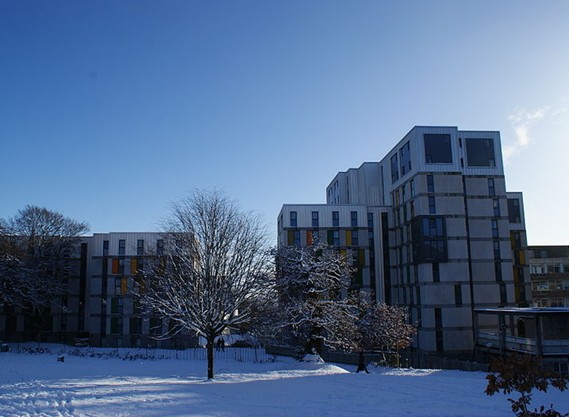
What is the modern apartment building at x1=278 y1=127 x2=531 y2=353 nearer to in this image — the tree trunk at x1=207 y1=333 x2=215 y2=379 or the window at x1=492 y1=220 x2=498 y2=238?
the window at x1=492 y1=220 x2=498 y2=238

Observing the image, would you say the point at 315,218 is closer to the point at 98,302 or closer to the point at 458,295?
the point at 458,295

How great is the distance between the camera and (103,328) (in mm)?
64312

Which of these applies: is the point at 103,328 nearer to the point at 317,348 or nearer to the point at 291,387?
the point at 317,348

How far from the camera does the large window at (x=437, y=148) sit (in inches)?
2101

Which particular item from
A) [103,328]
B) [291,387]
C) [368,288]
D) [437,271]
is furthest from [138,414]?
[103,328]

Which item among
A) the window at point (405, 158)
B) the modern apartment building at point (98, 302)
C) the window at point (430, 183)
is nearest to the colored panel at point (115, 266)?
the modern apartment building at point (98, 302)

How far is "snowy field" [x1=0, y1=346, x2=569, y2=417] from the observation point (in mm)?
15914

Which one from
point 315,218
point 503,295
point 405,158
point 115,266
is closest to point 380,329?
point 503,295

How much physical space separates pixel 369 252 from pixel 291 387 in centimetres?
4107

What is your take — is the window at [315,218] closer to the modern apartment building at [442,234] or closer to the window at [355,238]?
the modern apartment building at [442,234]

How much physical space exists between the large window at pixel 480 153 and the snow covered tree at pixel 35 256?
4662cm

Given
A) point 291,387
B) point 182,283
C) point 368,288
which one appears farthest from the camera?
point 368,288

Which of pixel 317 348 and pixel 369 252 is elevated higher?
pixel 369 252

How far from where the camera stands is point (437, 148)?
2111 inches
